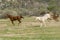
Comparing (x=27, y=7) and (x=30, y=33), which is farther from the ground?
(x=27, y=7)

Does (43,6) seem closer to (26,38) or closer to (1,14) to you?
(1,14)

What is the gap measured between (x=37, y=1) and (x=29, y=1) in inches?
63.2

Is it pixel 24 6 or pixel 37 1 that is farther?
pixel 37 1

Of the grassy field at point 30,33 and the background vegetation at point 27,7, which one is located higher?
the background vegetation at point 27,7

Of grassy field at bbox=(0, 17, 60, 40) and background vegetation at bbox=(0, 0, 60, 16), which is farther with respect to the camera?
background vegetation at bbox=(0, 0, 60, 16)

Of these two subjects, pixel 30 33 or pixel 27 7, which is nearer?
pixel 30 33

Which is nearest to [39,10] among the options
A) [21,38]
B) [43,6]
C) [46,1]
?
[43,6]

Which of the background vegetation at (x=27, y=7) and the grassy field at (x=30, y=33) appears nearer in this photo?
the grassy field at (x=30, y=33)

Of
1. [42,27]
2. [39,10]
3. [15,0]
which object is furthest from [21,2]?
[42,27]

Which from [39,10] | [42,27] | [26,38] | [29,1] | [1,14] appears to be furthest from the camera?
[29,1]

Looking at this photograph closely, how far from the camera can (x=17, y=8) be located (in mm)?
41531

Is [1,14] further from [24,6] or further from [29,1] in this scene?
[29,1]

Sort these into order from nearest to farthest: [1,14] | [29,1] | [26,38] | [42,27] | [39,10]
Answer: [26,38]
[42,27]
[1,14]
[39,10]
[29,1]

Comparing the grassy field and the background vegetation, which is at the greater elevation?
the background vegetation
